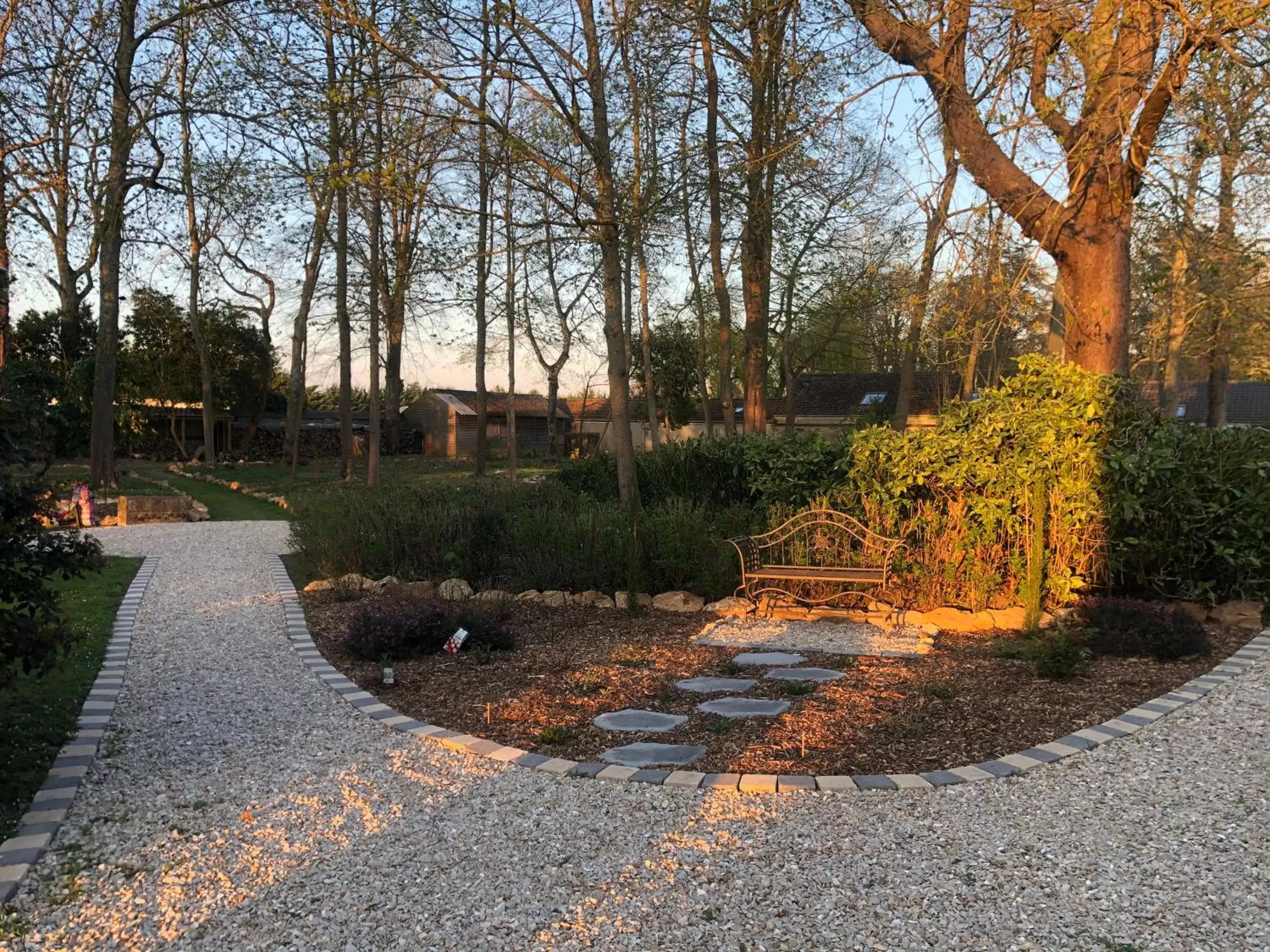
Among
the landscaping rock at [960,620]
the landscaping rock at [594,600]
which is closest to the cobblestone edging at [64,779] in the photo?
the landscaping rock at [594,600]

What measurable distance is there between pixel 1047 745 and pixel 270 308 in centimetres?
3217

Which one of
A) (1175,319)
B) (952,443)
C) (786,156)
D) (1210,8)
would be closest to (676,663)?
(952,443)

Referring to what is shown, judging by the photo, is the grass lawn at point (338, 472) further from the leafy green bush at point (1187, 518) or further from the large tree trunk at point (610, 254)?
the leafy green bush at point (1187, 518)

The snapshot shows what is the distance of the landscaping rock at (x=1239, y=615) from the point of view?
22.1 feet

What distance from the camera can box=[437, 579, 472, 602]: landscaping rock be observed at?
794 centimetres

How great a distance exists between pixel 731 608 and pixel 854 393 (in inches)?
1259

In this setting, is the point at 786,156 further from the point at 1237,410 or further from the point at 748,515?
the point at 1237,410

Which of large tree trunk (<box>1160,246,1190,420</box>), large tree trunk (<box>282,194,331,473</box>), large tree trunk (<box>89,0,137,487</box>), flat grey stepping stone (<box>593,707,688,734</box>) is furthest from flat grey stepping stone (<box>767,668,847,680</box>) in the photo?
large tree trunk (<box>282,194,331,473</box>)

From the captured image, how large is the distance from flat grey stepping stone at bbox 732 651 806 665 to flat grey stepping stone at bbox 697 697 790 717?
825 mm

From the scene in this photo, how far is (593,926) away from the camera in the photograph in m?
2.50

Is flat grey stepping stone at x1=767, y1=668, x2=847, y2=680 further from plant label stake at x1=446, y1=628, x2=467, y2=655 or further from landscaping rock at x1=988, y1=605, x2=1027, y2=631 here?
plant label stake at x1=446, y1=628, x2=467, y2=655

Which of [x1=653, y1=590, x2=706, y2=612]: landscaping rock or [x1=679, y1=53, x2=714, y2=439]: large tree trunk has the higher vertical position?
[x1=679, y1=53, x2=714, y2=439]: large tree trunk

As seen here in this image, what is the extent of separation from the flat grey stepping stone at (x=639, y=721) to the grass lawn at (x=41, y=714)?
2.54 meters

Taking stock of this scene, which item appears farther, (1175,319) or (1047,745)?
(1175,319)
